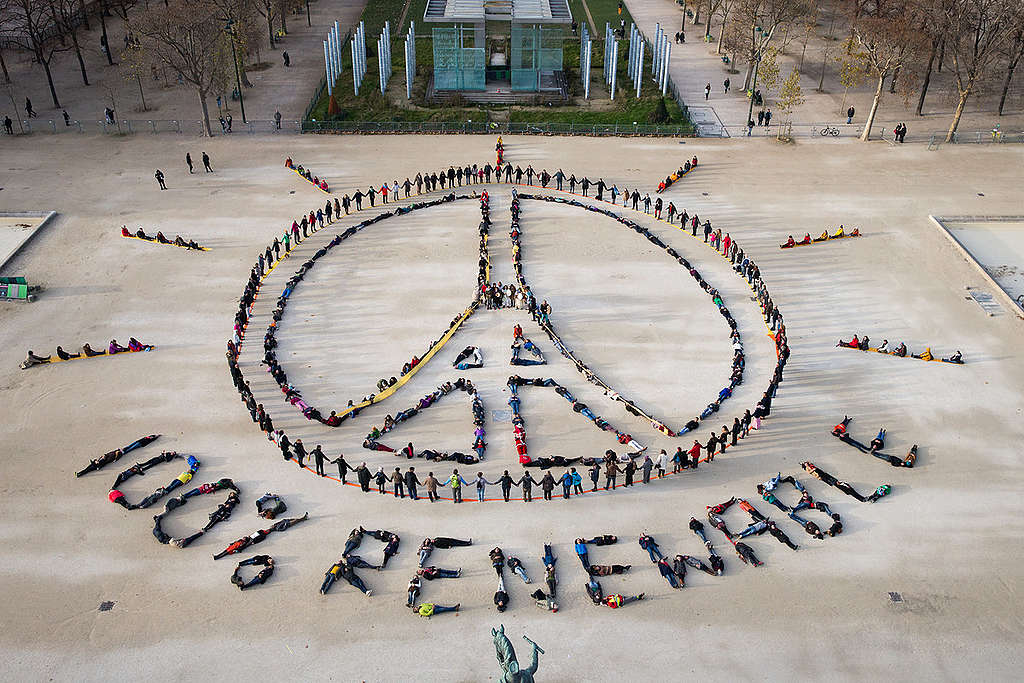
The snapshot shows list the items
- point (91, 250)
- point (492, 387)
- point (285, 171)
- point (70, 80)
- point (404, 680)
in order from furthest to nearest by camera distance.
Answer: point (70, 80), point (285, 171), point (91, 250), point (492, 387), point (404, 680)

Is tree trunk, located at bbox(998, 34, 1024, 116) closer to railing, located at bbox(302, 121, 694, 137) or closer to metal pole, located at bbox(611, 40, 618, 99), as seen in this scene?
railing, located at bbox(302, 121, 694, 137)

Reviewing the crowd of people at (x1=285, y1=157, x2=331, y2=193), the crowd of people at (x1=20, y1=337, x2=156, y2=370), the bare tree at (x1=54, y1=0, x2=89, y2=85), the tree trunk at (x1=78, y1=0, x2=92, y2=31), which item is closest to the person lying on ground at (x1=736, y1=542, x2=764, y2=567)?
the crowd of people at (x1=20, y1=337, x2=156, y2=370)

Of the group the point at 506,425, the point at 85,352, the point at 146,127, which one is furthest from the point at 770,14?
the point at 85,352

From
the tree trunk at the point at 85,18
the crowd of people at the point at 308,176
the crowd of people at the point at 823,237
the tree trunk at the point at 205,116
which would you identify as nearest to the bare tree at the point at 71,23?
the tree trunk at the point at 85,18

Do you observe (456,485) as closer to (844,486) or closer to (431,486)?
(431,486)

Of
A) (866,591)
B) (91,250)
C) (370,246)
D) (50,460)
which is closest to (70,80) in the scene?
(91,250)

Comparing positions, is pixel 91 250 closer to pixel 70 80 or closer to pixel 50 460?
pixel 50 460
